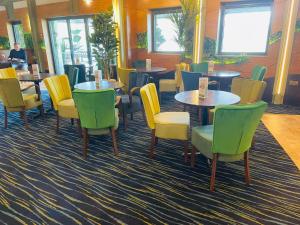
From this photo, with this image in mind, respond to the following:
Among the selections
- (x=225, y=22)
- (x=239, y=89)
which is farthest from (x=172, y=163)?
(x=225, y=22)

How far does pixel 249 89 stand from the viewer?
3139 mm

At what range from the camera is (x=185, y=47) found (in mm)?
5504

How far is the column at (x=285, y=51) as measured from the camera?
4.37 metres

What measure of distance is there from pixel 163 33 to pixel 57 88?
12.5ft

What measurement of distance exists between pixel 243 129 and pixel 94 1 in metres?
6.21

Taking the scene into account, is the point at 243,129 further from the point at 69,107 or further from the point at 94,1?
the point at 94,1

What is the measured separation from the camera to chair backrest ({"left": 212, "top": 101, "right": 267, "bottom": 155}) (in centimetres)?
183

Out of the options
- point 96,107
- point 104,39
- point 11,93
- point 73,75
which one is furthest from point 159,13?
point 96,107

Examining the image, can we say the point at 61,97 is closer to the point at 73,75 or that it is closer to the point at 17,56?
the point at 73,75

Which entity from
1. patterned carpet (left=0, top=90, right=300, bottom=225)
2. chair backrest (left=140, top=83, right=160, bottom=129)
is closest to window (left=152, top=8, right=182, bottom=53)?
chair backrest (left=140, top=83, right=160, bottom=129)

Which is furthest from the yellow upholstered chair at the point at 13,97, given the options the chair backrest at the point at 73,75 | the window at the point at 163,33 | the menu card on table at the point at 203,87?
the window at the point at 163,33

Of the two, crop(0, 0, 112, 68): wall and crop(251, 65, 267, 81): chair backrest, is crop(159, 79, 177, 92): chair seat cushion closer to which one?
crop(251, 65, 267, 81): chair backrest

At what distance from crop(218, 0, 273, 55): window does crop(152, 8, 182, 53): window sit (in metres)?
1.21

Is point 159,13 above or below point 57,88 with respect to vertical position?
above
